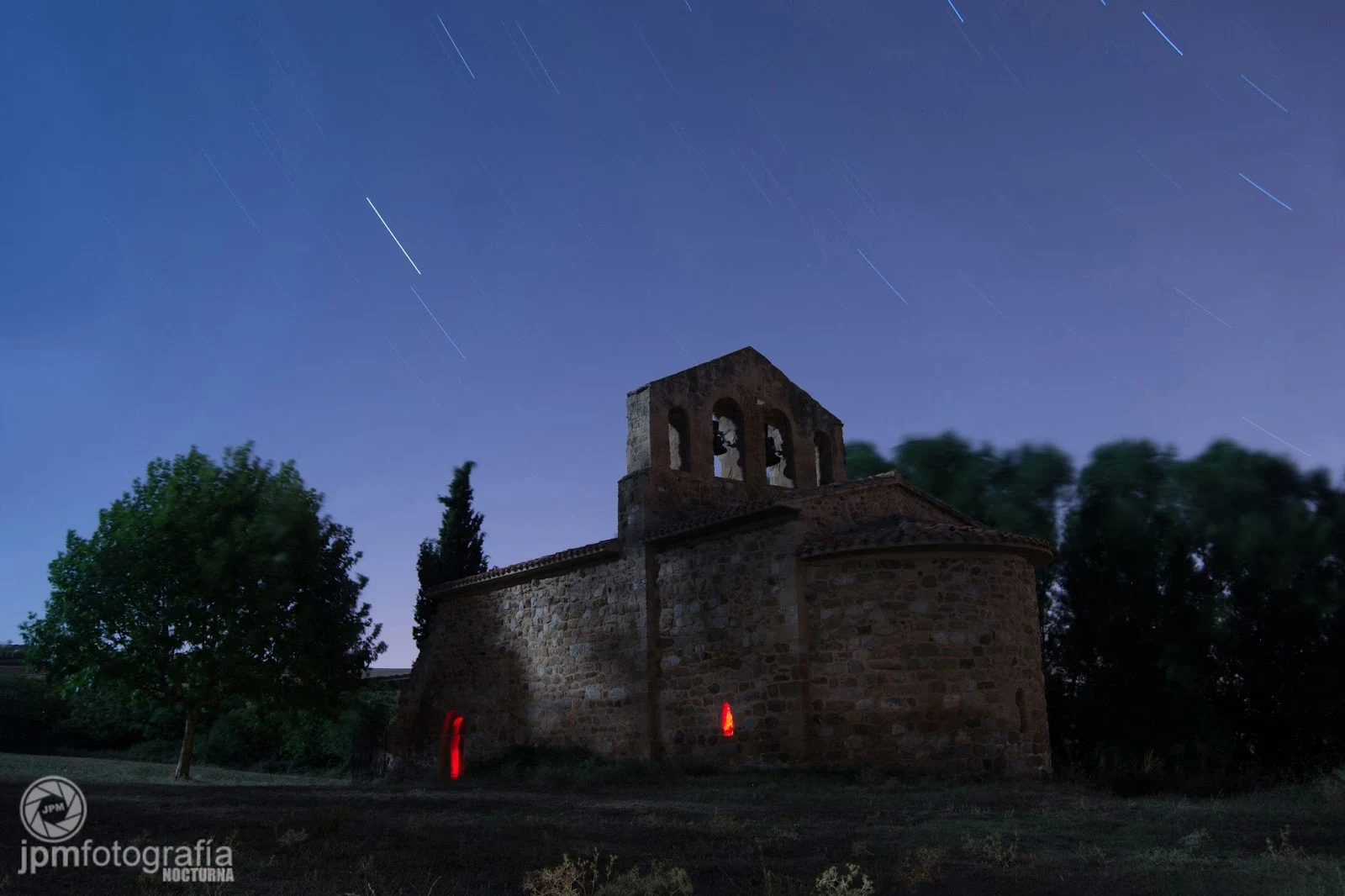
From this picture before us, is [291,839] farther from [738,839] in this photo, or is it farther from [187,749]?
[187,749]

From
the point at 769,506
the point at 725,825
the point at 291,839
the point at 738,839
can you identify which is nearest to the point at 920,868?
the point at 738,839

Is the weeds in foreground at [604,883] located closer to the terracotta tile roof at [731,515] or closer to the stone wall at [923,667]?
the stone wall at [923,667]

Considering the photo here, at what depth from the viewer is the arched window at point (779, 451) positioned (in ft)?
67.4

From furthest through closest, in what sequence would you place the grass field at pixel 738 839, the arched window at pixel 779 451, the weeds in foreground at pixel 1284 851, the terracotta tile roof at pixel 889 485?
the arched window at pixel 779 451
the terracotta tile roof at pixel 889 485
the weeds in foreground at pixel 1284 851
the grass field at pixel 738 839

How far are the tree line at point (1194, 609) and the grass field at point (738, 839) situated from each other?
359 inches

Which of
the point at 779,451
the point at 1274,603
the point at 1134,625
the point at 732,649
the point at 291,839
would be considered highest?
the point at 779,451

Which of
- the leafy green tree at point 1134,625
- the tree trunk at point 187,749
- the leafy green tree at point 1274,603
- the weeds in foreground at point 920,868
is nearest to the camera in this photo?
the weeds in foreground at point 920,868

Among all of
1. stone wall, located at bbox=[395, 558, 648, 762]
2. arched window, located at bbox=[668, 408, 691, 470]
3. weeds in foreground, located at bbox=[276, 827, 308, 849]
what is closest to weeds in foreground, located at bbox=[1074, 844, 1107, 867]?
weeds in foreground, located at bbox=[276, 827, 308, 849]

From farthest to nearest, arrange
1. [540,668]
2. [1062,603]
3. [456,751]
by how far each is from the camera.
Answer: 1. [1062,603]
2. [456,751]
3. [540,668]

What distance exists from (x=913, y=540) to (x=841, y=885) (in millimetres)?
9399

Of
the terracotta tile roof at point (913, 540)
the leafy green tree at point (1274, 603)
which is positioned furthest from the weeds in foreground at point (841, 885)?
the leafy green tree at point (1274, 603)

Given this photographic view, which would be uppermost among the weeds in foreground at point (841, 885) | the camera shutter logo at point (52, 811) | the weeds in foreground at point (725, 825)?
the camera shutter logo at point (52, 811)

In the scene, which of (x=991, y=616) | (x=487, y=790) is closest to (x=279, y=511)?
(x=487, y=790)

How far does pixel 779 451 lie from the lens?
20.7m
